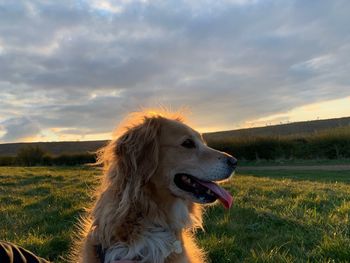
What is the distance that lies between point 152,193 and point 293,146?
128 ft

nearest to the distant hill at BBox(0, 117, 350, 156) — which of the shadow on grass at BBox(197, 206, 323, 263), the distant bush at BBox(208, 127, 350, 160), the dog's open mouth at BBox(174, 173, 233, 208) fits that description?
the distant bush at BBox(208, 127, 350, 160)

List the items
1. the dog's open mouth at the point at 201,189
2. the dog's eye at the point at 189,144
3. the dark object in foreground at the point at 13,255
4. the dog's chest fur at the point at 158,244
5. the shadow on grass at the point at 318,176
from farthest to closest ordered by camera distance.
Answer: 1. the shadow on grass at the point at 318,176
2. the dog's eye at the point at 189,144
3. the dog's open mouth at the point at 201,189
4. the dog's chest fur at the point at 158,244
5. the dark object in foreground at the point at 13,255

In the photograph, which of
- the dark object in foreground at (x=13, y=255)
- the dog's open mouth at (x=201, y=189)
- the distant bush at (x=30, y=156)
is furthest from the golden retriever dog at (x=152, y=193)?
the distant bush at (x=30, y=156)

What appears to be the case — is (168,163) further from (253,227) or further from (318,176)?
(318,176)

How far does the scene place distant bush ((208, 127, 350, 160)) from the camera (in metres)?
39.7

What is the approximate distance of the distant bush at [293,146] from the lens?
39.7m

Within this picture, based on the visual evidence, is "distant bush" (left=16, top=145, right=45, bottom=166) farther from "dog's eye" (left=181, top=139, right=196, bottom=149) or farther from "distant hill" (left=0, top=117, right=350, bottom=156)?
"dog's eye" (left=181, top=139, right=196, bottom=149)

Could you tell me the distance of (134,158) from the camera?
4406 millimetres

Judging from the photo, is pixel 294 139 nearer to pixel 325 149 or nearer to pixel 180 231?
pixel 325 149

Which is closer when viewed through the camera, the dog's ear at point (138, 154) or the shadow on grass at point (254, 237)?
the dog's ear at point (138, 154)

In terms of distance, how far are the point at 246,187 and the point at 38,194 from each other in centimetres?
637

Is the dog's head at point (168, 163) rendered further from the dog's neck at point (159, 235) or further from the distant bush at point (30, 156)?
the distant bush at point (30, 156)

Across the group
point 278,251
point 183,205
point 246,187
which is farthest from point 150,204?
point 246,187

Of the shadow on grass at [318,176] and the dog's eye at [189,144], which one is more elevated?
the dog's eye at [189,144]
